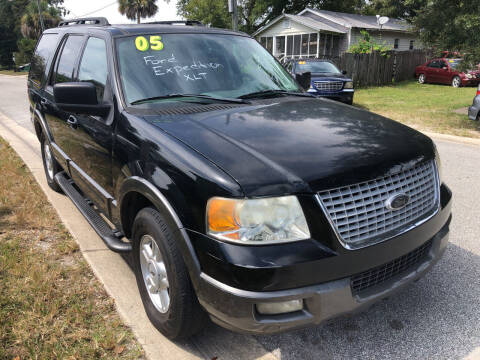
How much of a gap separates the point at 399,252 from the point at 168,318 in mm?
1383

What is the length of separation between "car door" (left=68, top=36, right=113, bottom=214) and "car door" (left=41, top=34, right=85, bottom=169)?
0.18 m

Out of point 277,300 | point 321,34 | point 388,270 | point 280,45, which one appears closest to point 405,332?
point 388,270

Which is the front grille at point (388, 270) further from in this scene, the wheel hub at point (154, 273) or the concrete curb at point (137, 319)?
the wheel hub at point (154, 273)

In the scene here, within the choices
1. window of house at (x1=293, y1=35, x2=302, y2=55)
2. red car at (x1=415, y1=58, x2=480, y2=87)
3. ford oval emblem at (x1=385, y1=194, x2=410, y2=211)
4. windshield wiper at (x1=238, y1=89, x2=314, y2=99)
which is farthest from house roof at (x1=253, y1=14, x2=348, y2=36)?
ford oval emblem at (x1=385, y1=194, x2=410, y2=211)

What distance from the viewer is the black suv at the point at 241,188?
1886mm

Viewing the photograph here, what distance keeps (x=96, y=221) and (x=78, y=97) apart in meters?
1.16

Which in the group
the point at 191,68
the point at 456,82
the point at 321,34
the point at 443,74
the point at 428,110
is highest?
the point at 321,34

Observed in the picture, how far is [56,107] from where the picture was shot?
4066 mm

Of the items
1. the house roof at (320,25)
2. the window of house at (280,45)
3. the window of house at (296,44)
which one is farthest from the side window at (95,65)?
the window of house at (280,45)

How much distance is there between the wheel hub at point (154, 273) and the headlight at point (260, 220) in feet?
2.02

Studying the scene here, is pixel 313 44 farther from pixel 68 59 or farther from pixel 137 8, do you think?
pixel 68 59

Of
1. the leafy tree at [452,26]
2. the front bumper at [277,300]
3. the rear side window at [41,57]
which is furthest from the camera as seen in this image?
the leafy tree at [452,26]

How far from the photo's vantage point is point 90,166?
3.36m

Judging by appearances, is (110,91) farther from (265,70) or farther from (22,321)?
(22,321)
